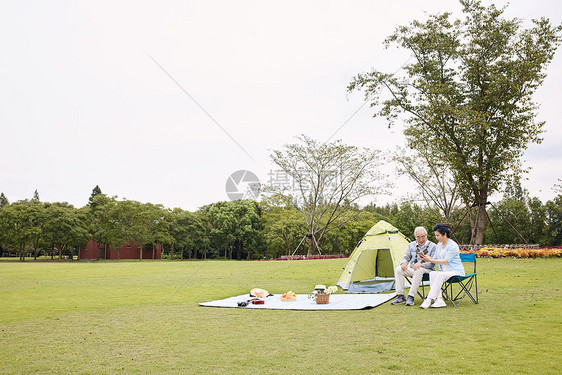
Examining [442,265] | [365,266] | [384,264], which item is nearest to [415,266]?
[442,265]

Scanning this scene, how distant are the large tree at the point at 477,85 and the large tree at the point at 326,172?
38.7ft

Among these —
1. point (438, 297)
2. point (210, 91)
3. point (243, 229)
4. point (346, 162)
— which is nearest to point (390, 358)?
point (438, 297)

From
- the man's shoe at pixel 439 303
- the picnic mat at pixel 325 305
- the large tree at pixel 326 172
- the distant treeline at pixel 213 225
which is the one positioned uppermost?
the large tree at pixel 326 172

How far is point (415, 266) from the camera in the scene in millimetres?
7633

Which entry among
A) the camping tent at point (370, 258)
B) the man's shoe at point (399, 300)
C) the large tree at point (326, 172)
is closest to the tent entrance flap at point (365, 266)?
the camping tent at point (370, 258)

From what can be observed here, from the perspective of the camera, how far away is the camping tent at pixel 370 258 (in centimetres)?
1033

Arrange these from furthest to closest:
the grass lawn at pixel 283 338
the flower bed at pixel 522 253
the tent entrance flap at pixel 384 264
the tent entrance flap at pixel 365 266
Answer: the flower bed at pixel 522 253 → the tent entrance flap at pixel 384 264 → the tent entrance flap at pixel 365 266 → the grass lawn at pixel 283 338

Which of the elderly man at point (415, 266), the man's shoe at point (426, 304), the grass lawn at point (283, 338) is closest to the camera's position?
the grass lawn at point (283, 338)

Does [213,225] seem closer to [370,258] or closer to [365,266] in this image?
[370,258]

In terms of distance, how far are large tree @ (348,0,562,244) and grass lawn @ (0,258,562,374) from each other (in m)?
11.7

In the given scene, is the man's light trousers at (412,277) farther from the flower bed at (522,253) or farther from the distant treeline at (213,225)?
the distant treeline at (213,225)

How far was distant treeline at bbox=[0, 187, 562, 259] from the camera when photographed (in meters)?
41.6

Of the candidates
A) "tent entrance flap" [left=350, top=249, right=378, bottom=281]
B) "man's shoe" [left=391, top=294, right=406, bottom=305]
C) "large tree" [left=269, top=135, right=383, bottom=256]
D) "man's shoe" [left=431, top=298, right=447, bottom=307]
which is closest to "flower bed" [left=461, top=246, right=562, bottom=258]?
"tent entrance flap" [left=350, top=249, right=378, bottom=281]

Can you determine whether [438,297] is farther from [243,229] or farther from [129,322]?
[243,229]
